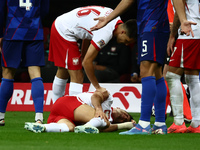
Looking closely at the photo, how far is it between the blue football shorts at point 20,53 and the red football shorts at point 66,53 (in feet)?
0.84

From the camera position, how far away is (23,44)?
6.05m

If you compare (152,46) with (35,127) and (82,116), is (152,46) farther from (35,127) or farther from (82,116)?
(35,127)

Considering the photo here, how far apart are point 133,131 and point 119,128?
67 cm

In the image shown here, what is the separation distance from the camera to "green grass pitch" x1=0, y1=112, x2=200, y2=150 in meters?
3.84

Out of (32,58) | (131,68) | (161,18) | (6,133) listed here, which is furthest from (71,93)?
(131,68)

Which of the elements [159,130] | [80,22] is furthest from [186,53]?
[80,22]

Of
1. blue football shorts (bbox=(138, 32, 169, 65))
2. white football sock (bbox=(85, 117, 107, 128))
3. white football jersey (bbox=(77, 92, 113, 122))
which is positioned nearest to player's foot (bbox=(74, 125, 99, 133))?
white football sock (bbox=(85, 117, 107, 128))

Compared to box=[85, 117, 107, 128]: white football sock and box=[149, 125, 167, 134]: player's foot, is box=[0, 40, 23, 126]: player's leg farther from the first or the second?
A: box=[149, 125, 167, 134]: player's foot

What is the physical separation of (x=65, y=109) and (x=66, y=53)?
1100 mm

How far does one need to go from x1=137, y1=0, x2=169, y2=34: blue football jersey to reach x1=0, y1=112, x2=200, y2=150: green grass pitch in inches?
40.6

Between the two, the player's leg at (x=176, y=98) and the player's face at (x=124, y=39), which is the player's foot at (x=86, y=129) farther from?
the player's face at (x=124, y=39)

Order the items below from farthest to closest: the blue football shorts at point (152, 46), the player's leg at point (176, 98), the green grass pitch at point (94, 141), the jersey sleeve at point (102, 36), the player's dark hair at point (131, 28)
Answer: the jersey sleeve at point (102, 36) → the player's dark hair at point (131, 28) → the player's leg at point (176, 98) → the blue football shorts at point (152, 46) → the green grass pitch at point (94, 141)

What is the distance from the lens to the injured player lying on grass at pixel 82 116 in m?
4.90

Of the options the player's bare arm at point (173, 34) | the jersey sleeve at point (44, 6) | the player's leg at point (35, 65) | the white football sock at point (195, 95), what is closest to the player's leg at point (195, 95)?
the white football sock at point (195, 95)
